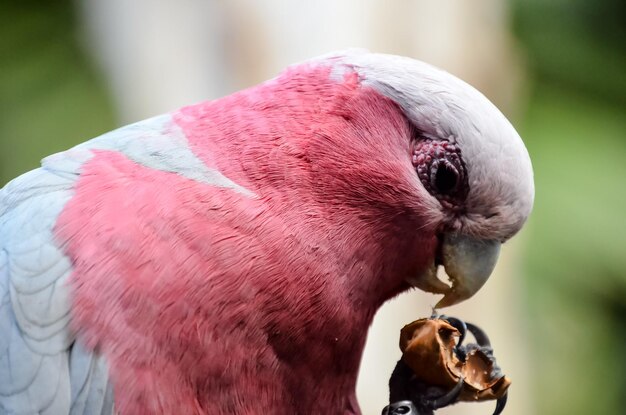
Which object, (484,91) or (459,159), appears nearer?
(459,159)

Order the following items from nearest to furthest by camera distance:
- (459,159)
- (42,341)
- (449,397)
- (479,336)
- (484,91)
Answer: (42,341)
(459,159)
(449,397)
(479,336)
(484,91)

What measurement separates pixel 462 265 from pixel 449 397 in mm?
255

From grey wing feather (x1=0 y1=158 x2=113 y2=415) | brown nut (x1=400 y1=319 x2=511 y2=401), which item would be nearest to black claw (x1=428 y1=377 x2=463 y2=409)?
brown nut (x1=400 y1=319 x2=511 y2=401)

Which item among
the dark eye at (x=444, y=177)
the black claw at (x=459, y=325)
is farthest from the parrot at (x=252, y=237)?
the black claw at (x=459, y=325)

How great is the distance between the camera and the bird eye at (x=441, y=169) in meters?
1.41

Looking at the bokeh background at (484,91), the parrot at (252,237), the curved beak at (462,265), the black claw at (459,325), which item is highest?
the parrot at (252,237)

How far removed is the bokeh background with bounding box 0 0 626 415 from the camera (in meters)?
2.86

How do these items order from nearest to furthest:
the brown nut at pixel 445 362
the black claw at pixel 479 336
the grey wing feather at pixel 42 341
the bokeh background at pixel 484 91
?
the grey wing feather at pixel 42 341 → the brown nut at pixel 445 362 → the black claw at pixel 479 336 → the bokeh background at pixel 484 91

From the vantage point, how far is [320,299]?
4.41 feet

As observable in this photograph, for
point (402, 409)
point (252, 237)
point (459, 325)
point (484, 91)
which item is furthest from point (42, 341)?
point (484, 91)

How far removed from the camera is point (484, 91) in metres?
3.08

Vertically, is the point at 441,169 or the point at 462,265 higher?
the point at 441,169

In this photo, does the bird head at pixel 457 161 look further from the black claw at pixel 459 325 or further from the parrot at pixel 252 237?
the black claw at pixel 459 325

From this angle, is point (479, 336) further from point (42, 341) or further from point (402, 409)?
point (42, 341)
